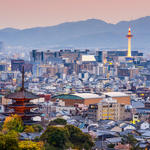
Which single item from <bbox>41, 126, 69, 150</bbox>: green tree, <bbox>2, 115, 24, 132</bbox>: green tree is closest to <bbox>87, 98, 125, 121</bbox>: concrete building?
<bbox>2, 115, 24, 132</bbox>: green tree

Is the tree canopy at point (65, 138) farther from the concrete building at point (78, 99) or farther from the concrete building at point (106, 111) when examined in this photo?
the concrete building at point (78, 99)

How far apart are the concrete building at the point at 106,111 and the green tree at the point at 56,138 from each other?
2046 cm

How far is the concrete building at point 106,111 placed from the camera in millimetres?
50744

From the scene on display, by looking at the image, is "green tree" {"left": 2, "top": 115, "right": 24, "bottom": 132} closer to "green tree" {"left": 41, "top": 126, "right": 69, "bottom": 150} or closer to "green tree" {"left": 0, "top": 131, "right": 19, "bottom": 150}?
"green tree" {"left": 41, "top": 126, "right": 69, "bottom": 150}

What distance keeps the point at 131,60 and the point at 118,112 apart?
5088 inches

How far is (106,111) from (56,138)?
75.6 feet

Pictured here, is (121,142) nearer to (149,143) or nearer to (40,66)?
(149,143)

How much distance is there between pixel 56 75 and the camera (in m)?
154

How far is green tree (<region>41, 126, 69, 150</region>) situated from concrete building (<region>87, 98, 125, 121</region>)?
67.1 ft

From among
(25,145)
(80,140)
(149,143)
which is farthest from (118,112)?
(25,145)

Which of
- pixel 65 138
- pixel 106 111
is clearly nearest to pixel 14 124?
pixel 65 138

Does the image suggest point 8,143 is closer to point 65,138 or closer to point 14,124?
point 65,138

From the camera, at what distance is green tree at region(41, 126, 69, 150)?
93.6ft

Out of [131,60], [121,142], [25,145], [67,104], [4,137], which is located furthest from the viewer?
[131,60]
